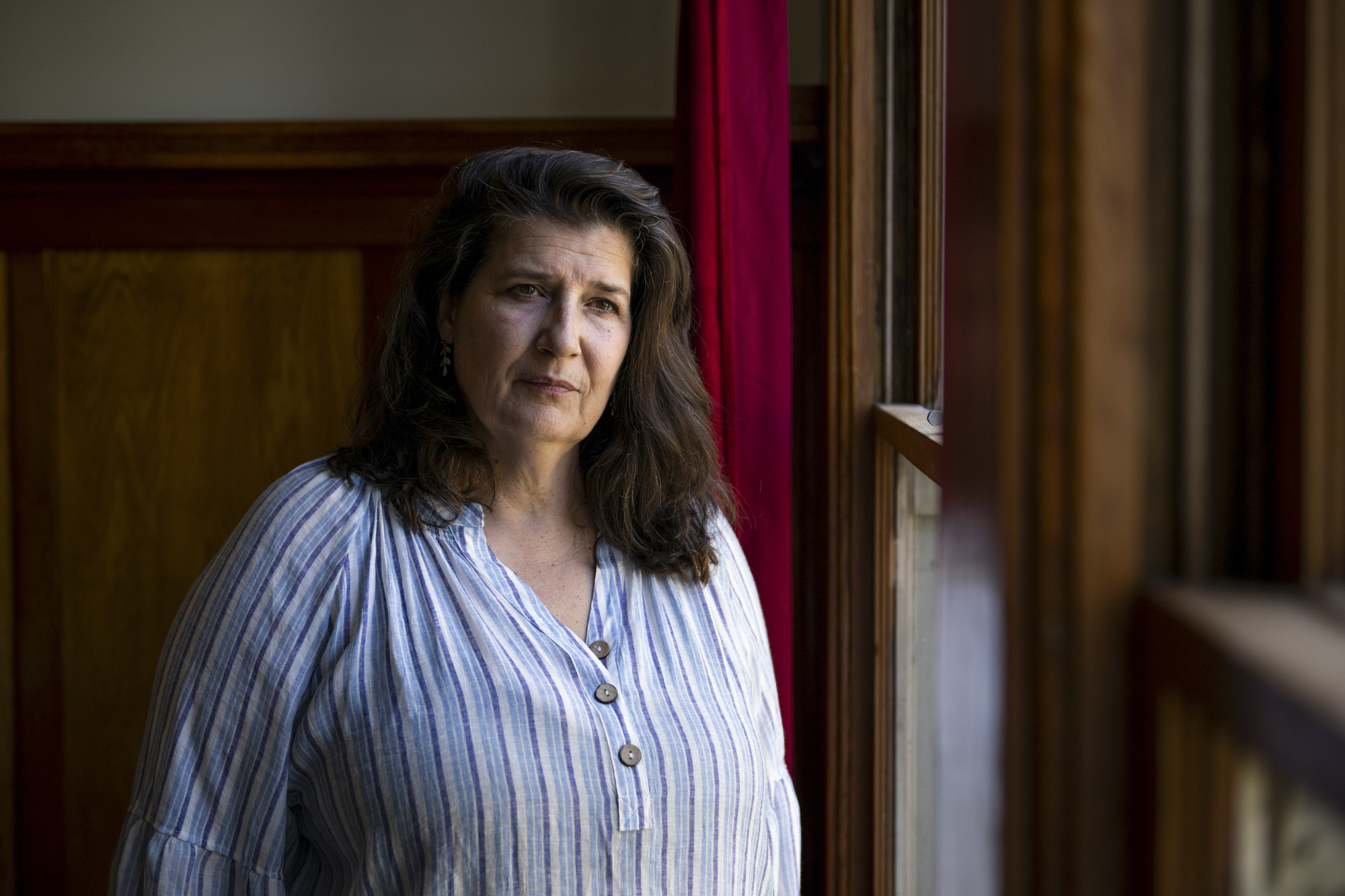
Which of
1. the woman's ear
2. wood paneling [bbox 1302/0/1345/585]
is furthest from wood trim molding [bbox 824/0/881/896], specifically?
wood paneling [bbox 1302/0/1345/585]

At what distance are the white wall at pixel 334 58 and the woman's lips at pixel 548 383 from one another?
1.31 m

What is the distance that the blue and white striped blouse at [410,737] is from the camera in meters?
1.09

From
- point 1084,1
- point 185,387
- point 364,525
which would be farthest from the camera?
point 185,387

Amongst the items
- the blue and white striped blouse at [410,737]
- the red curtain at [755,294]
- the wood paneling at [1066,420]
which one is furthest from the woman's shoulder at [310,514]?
the wood paneling at [1066,420]

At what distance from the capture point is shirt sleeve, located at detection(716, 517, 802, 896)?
1423 mm

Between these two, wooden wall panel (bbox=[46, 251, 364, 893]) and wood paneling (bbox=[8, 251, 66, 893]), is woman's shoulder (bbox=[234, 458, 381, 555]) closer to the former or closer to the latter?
wooden wall panel (bbox=[46, 251, 364, 893])

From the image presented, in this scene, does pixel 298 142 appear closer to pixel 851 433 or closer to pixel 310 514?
pixel 310 514

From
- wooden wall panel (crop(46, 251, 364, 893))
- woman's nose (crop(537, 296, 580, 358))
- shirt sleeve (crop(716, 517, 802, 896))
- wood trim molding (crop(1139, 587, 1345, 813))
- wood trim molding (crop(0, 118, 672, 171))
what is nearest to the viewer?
wood trim molding (crop(1139, 587, 1345, 813))

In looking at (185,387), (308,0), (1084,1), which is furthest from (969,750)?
(308,0)

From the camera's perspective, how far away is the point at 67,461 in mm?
2389

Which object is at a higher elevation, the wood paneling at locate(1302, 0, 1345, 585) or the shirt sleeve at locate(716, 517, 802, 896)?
the wood paneling at locate(1302, 0, 1345, 585)

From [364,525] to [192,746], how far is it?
0.33 metres

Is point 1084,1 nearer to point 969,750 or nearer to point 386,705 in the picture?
point 969,750

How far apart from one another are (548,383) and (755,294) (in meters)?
0.63
